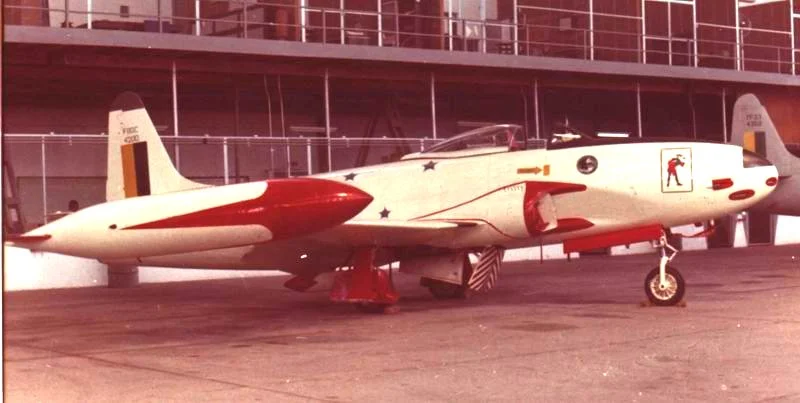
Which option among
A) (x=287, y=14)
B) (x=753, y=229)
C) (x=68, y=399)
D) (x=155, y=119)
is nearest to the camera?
(x=68, y=399)

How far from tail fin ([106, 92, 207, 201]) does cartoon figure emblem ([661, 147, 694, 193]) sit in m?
5.26

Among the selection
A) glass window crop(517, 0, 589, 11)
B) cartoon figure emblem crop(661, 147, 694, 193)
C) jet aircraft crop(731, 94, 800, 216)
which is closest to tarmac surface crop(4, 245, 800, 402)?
cartoon figure emblem crop(661, 147, 694, 193)

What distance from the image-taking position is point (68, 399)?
24.5 ft

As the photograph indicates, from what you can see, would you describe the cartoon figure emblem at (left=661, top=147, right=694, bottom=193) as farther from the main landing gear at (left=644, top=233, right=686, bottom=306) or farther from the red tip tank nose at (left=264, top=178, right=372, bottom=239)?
the red tip tank nose at (left=264, top=178, right=372, bottom=239)

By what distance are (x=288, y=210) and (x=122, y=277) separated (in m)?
10.1

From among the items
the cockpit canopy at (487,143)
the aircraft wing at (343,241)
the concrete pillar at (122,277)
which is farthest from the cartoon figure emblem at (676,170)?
the concrete pillar at (122,277)

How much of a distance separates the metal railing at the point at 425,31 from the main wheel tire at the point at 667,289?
8122 mm

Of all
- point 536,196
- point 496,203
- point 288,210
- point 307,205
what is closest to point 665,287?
point 536,196

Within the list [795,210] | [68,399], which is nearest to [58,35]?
[68,399]

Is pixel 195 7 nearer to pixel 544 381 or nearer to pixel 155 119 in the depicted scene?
pixel 155 119

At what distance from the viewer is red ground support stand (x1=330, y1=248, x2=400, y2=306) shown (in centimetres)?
1289

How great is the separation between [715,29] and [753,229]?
19.7ft

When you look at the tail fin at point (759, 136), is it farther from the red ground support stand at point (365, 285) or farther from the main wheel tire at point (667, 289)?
the red ground support stand at point (365, 285)

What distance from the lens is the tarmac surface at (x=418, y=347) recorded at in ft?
24.4
